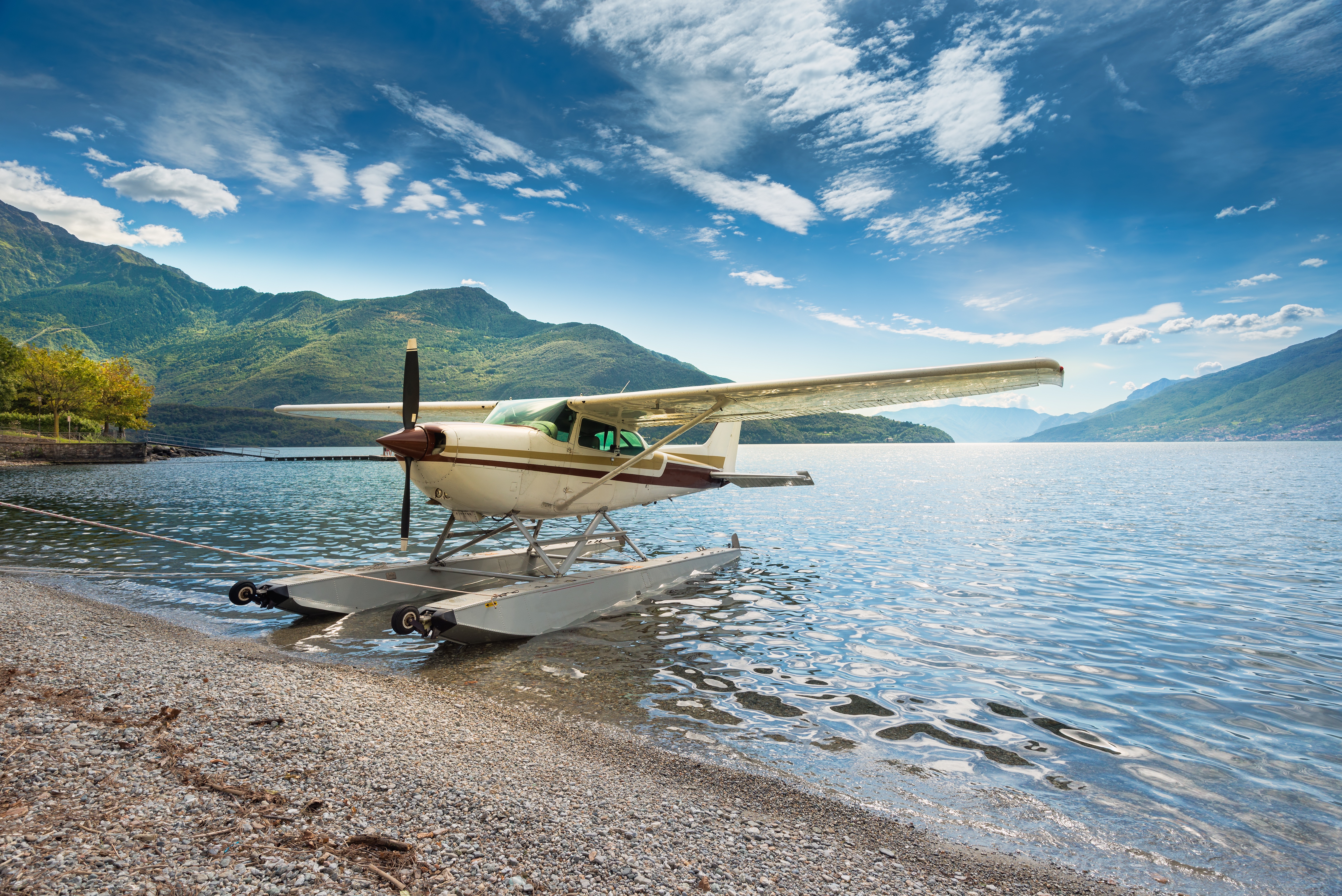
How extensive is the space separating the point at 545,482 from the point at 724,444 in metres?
5.77

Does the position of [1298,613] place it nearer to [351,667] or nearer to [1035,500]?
[351,667]

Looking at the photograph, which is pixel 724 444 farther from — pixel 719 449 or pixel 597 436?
pixel 597 436

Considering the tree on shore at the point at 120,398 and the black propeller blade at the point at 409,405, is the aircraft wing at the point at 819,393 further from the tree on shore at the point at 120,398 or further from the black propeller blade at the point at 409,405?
the tree on shore at the point at 120,398

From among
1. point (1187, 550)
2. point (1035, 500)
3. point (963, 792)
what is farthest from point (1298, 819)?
point (1035, 500)

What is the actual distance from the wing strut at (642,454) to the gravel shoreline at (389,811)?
4.45 meters

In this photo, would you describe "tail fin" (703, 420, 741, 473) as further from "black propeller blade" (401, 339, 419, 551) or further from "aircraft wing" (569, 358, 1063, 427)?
"black propeller blade" (401, 339, 419, 551)

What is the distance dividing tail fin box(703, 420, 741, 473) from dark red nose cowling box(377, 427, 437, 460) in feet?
23.4

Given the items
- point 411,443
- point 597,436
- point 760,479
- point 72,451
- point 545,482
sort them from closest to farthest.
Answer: point 411,443
point 545,482
point 597,436
point 760,479
point 72,451

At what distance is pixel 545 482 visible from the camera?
9.35 metres

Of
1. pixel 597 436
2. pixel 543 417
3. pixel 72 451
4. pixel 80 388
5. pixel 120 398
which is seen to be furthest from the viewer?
pixel 120 398

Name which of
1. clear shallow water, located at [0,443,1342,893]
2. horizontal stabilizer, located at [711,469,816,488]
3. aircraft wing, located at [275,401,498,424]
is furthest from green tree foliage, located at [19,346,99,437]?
horizontal stabilizer, located at [711,469,816,488]

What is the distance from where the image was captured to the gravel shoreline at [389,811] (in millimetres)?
2975

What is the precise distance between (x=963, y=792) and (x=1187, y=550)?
664 inches

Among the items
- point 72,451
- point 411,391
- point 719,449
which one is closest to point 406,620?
point 411,391
